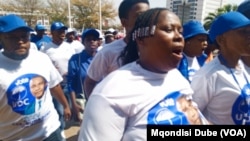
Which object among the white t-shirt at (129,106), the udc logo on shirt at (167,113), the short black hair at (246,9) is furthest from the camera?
the short black hair at (246,9)

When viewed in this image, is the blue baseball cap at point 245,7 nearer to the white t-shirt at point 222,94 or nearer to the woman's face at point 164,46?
the white t-shirt at point 222,94

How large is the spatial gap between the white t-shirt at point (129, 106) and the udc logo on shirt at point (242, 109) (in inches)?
25.3

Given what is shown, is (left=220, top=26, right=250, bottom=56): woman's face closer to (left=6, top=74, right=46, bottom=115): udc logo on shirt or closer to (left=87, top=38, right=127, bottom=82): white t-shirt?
(left=87, top=38, right=127, bottom=82): white t-shirt

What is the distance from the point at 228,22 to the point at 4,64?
70.4 inches

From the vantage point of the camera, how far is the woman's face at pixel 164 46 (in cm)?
146

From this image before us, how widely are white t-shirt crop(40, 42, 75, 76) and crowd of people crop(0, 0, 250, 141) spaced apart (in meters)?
2.07

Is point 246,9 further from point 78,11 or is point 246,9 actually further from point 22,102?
point 78,11

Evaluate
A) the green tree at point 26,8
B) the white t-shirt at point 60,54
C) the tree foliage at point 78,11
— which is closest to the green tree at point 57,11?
the tree foliage at point 78,11

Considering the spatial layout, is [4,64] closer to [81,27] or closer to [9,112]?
[9,112]

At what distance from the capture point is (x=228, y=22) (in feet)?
6.64

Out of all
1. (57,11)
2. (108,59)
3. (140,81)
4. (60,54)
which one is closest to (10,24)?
(108,59)

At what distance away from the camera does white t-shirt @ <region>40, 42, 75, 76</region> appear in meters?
5.08

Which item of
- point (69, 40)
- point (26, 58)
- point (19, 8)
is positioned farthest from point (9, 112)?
point (19, 8)

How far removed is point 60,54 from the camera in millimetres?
5168
